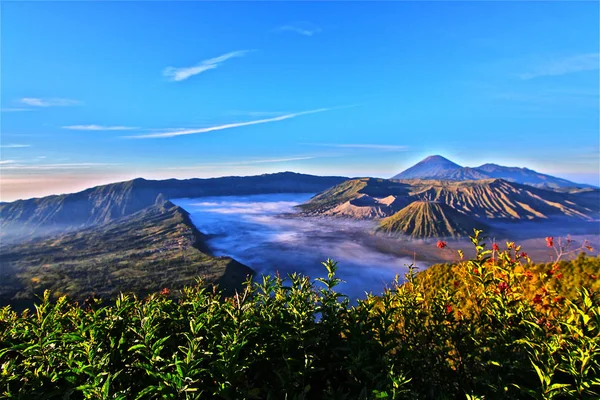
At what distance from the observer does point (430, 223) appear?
15125 cm

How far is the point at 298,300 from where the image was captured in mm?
3463

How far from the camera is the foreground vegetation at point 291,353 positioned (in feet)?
8.29

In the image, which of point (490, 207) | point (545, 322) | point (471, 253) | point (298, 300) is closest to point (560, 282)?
point (545, 322)

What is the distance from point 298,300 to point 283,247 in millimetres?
134940

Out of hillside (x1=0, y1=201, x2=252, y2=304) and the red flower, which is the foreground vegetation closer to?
the red flower

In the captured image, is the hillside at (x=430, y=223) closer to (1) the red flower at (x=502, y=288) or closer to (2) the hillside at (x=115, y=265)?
(2) the hillside at (x=115, y=265)

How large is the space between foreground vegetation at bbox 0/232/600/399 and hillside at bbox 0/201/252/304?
68783 mm

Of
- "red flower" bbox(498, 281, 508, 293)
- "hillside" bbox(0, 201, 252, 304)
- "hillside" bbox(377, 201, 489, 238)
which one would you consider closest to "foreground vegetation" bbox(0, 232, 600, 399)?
"red flower" bbox(498, 281, 508, 293)

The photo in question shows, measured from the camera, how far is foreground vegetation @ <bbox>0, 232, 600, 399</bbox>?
253 centimetres

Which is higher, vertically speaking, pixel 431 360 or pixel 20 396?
pixel 20 396

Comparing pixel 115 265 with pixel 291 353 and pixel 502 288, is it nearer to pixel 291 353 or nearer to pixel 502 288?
pixel 291 353

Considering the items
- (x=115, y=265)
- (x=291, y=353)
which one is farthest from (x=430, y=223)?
(x=291, y=353)

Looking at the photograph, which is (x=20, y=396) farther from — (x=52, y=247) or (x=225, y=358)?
(x=52, y=247)

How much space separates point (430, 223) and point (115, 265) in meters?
139
